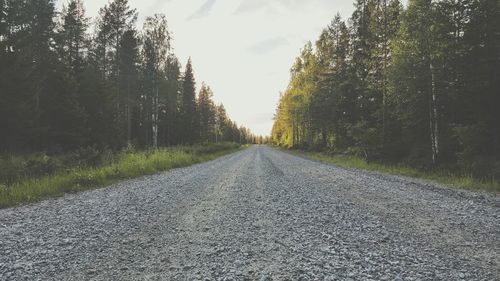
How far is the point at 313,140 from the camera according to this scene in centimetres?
4144

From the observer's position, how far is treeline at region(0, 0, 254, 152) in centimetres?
1983

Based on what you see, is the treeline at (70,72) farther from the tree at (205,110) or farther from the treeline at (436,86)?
the tree at (205,110)

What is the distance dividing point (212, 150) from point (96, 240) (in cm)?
3417

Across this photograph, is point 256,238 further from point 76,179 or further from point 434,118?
point 434,118

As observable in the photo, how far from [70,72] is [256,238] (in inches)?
1006

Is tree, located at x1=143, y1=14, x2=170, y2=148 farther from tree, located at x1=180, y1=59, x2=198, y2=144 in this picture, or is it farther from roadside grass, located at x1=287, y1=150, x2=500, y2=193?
tree, located at x1=180, y1=59, x2=198, y2=144

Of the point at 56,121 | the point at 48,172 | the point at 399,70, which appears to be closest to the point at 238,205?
the point at 48,172

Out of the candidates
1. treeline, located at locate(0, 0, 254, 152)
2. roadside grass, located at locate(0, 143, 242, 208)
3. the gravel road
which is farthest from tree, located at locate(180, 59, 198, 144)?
the gravel road

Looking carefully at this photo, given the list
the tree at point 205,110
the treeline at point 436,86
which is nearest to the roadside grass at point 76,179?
the treeline at point 436,86

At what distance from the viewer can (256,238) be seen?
4.66m

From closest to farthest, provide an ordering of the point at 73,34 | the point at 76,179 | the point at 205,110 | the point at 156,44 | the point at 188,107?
the point at 76,179 → the point at 73,34 → the point at 156,44 → the point at 188,107 → the point at 205,110

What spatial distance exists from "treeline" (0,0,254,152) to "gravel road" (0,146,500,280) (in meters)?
16.1

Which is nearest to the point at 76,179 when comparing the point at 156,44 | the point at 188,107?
the point at 156,44

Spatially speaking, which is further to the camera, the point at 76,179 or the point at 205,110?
the point at 205,110
